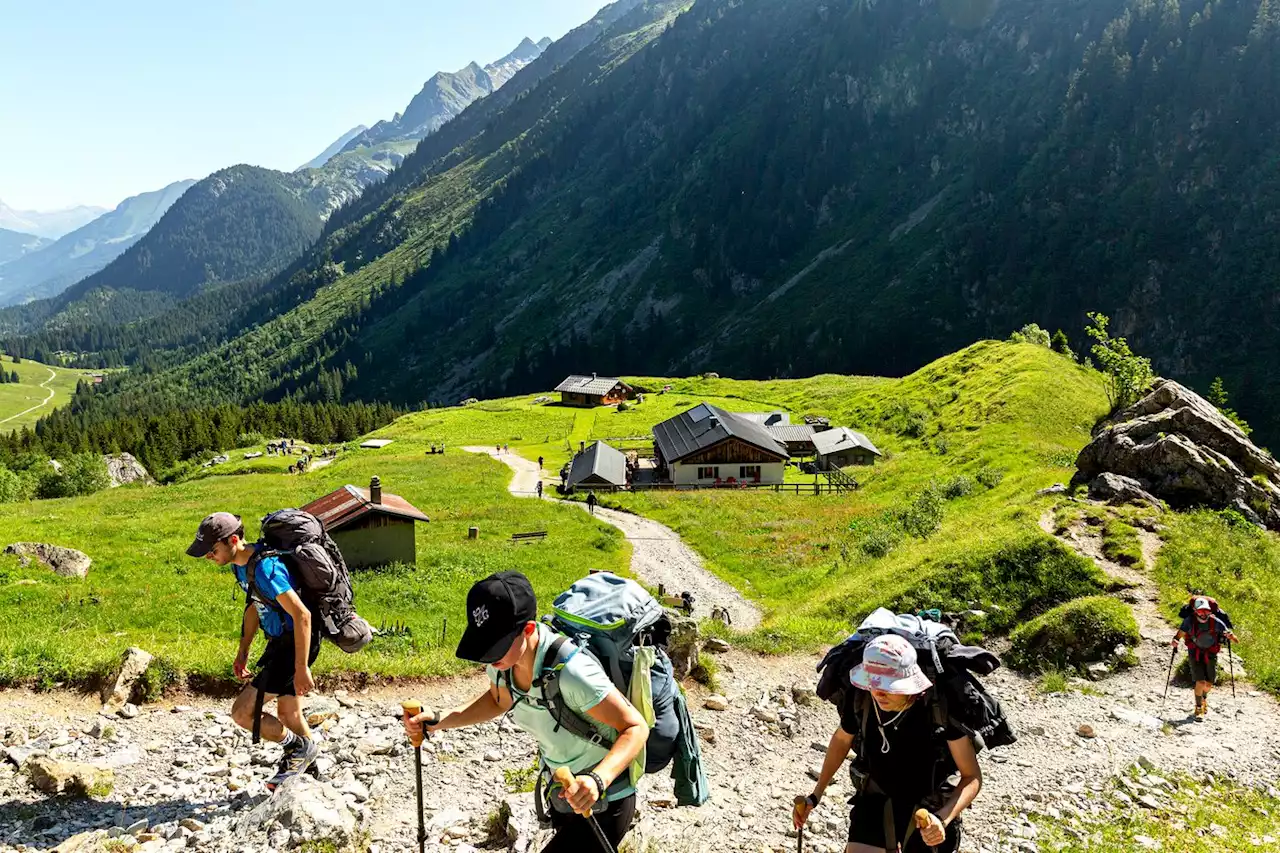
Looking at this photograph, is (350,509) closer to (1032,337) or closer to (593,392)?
(1032,337)

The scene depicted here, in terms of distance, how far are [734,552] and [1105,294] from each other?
147 metres

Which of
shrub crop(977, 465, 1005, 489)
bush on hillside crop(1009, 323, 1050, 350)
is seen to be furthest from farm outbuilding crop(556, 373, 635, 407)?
shrub crop(977, 465, 1005, 489)

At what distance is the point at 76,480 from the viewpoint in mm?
67438

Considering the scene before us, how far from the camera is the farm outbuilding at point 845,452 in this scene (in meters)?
63.6

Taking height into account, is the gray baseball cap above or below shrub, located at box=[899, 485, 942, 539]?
above

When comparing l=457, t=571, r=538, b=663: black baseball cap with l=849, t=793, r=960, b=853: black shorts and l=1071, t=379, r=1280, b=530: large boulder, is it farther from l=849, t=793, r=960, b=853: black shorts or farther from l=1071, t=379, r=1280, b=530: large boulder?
l=1071, t=379, r=1280, b=530: large boulder

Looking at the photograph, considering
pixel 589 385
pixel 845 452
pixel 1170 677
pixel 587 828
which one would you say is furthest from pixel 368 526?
pixel 589 385

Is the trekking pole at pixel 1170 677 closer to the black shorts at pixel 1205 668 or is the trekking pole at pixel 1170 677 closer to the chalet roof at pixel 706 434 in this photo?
the black shorts at pixel 1205 668

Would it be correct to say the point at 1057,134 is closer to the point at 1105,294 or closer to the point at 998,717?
the point at 1105,294

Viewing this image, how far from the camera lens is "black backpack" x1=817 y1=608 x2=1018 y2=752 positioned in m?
5.50

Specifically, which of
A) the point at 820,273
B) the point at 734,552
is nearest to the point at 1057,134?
the point at 820,273

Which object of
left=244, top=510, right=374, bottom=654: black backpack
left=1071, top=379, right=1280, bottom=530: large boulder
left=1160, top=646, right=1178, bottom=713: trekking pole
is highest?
left=244, top=510, right=374, bottom=654: black backpack

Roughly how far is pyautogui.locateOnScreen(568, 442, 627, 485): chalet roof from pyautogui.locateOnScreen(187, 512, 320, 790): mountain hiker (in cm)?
5078

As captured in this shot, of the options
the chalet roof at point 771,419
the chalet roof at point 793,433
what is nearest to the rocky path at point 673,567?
the chalet roof at point 793,433
